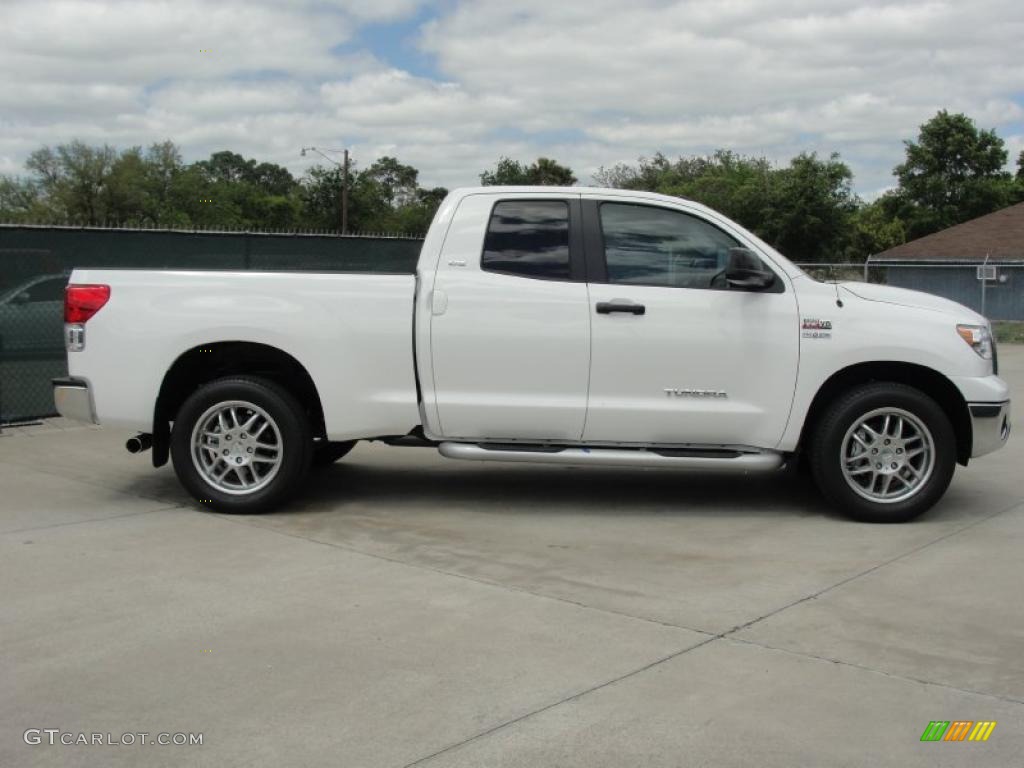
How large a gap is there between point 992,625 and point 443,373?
11.0 ft

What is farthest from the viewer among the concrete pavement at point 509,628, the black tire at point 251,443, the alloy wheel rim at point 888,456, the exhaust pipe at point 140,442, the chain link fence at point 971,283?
the chain link fence at point 971,283

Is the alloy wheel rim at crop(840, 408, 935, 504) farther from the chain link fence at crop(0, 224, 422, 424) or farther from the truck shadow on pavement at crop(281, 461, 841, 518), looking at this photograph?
the chain link fence at crop(0, 224, 422, 424)

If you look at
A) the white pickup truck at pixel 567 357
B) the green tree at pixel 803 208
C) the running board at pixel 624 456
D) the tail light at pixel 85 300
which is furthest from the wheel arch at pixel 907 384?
the green tree at pixel 803 208

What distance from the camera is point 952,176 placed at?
Answer: 1795 inches

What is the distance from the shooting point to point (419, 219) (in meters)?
56.7

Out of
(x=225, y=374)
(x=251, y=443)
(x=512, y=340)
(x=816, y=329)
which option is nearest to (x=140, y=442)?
(x=225, y=374)

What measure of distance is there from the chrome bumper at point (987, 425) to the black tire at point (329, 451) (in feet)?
13.8

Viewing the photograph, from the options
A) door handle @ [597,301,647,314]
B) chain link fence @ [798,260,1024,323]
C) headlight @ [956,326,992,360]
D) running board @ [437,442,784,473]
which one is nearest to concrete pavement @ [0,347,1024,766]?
running board @ [437,442,784,473]

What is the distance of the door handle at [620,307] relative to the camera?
683 centimetres

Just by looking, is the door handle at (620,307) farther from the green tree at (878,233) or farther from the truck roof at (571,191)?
the green tree at (878,233)

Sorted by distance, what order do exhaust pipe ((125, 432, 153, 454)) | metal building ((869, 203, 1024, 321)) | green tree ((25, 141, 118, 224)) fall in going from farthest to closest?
green tree ((25, 141, 118, 224)), metal building ((869, 203, 1024, 321)), exhaust pipe ((125, 432, 153, 454))

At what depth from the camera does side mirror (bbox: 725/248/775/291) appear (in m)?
6.78

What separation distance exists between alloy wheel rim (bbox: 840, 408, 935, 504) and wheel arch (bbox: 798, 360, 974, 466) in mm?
279

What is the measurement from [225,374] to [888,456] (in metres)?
4.17
